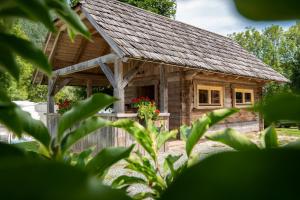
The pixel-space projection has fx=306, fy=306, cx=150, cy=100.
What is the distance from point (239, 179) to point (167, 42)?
10495 mm

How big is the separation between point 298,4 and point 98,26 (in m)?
8.37

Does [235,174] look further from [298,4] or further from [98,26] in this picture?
[98,26]

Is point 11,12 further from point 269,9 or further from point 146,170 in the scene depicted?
point 146,170

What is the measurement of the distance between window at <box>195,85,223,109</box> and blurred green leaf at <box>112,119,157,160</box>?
10202 millimetres

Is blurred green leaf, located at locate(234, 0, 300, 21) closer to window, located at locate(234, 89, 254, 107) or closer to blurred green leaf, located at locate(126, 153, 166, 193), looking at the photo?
blurred green leaf, located at locate(126, 153, 166, 193)

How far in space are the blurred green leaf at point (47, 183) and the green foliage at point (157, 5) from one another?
25.5m

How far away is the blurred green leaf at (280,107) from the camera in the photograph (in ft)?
1.11

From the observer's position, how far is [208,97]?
1187cm

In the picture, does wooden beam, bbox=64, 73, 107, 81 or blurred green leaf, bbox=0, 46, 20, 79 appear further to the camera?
wooden beam, bbox=64, 73, 107, 81

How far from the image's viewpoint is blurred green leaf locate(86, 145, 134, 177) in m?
0.62

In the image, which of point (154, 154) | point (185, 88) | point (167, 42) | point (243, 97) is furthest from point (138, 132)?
point (243, 97)

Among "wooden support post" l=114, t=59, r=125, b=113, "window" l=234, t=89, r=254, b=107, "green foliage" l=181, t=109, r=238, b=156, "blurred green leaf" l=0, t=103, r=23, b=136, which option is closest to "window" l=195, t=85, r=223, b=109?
"window" l=234, t=89, r=254, b=107

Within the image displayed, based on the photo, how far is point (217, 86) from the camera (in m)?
12.2

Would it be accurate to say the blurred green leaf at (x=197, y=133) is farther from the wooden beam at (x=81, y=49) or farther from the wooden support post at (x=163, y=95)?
the wooden beam at (x=81, y=49)
